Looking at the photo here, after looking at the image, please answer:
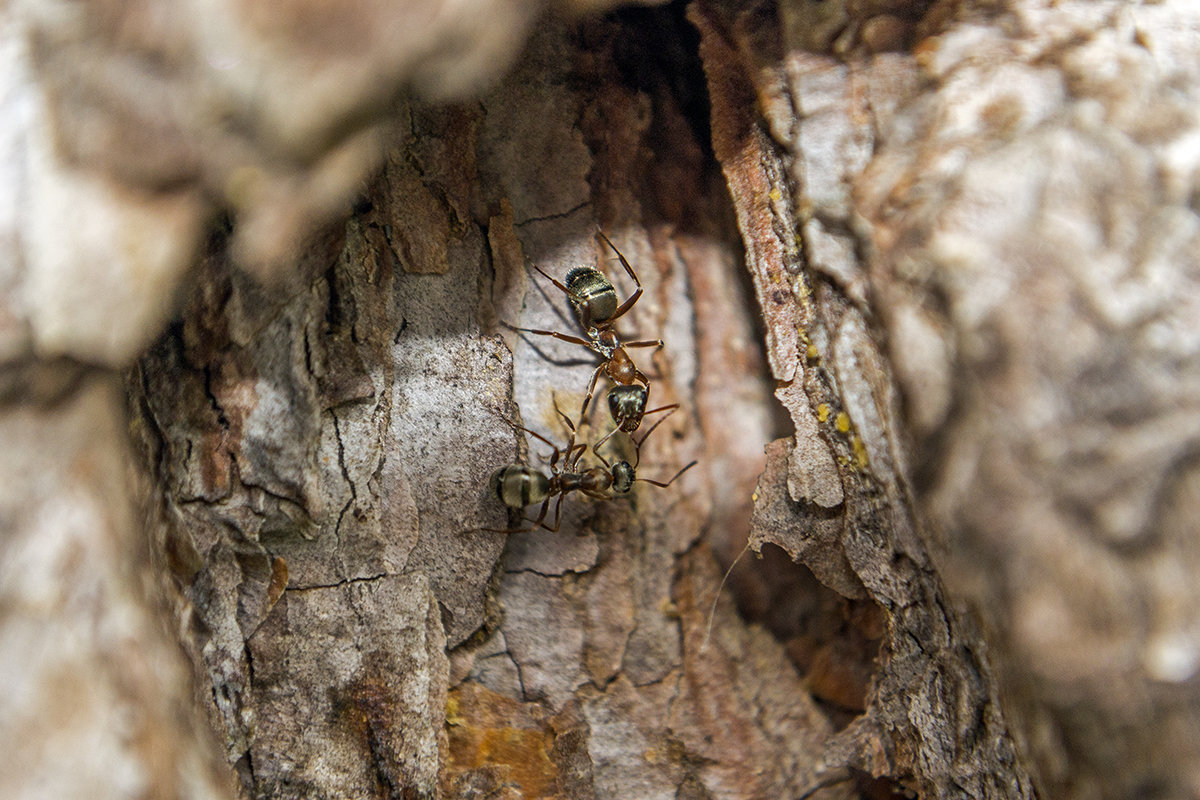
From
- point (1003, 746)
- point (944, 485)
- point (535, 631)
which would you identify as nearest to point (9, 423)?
point (535, 631)

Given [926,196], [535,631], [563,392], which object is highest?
[926,196]

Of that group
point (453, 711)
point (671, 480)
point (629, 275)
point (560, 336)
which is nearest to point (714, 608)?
point (671, 480)

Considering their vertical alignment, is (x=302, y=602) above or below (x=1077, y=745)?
above

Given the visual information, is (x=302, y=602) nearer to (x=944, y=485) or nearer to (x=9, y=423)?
(x=9, y=423)

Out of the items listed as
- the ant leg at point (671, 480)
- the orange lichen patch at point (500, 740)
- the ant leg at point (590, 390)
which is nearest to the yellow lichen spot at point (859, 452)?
the ant leg at point (671, 480)

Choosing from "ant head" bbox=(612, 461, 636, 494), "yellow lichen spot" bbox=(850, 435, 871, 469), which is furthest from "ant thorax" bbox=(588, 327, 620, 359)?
"yellow lichen spot" bbox=(850, 435, 871, 469)

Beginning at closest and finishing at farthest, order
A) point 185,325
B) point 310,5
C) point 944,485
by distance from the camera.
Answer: point 310,5 → point 944,485 → point 185,325

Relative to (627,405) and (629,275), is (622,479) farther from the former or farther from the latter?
(629,275)
